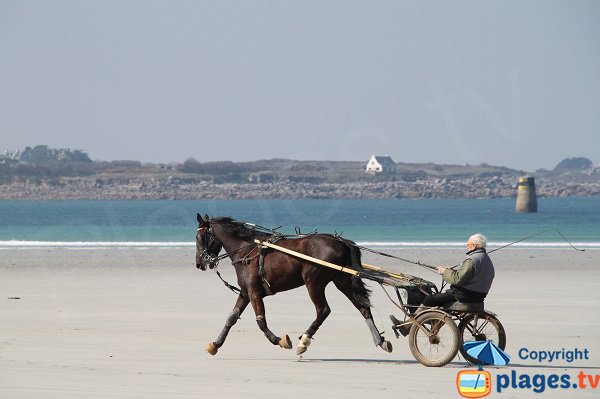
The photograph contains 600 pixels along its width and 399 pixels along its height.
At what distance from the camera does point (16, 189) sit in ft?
515

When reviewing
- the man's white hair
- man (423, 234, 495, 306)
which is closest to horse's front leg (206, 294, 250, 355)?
man (423, 234, 495, 306)

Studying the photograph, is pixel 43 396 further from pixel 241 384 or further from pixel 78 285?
pixel 78 285

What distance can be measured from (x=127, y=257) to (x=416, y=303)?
18.5 m

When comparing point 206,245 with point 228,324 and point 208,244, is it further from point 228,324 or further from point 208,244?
point 228,324

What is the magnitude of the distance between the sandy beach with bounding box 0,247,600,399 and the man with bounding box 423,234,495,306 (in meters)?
0.71

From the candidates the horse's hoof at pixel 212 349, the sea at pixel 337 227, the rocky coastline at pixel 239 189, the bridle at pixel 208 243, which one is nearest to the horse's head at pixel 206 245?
Result: the bridle at pixel 208 243

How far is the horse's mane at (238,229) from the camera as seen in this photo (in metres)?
11.5

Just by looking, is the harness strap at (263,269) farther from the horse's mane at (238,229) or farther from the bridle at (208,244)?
the bridle at (208,244)

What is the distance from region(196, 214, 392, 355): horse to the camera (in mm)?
10844

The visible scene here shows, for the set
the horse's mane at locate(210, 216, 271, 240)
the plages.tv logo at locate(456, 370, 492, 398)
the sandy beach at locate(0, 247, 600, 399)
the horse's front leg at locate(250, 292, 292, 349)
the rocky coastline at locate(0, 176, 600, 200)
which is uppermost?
the horse's mane at locate(210, 216, 271, 240)

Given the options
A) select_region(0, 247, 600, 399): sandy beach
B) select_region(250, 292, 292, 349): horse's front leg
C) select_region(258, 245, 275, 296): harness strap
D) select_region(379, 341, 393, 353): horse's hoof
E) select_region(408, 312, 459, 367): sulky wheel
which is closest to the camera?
select_region(0, 247, 600, 399): sandy beach

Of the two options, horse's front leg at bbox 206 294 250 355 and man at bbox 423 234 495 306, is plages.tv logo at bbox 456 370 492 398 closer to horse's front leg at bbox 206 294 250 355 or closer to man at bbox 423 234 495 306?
man at bbox 423 234 495 306

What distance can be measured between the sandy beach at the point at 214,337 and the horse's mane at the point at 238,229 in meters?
1.27

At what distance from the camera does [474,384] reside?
9.02 m
